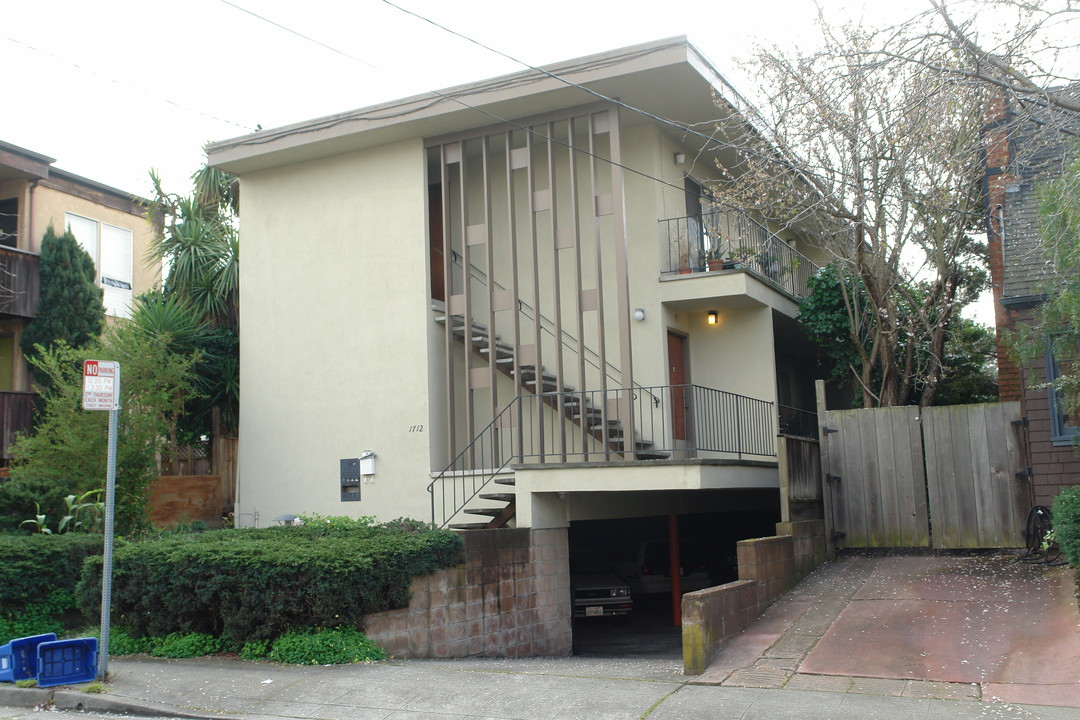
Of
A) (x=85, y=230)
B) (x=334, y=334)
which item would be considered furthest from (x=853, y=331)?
(x=85, y=230)

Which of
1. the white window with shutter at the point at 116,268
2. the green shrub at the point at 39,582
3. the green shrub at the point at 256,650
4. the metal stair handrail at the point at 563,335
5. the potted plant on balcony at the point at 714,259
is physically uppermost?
the white window with shutter at the point at 116,268

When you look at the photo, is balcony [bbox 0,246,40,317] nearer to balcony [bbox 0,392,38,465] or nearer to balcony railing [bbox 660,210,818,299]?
balcony [bbox 0,392,38,465]

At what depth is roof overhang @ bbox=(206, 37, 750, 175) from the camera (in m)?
13.8

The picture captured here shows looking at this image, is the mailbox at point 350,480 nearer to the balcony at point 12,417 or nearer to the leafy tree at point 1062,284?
the balcony at point 12,417

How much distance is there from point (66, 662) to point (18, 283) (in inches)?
534

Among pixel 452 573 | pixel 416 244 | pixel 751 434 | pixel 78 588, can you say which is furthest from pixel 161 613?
pixel 751 434

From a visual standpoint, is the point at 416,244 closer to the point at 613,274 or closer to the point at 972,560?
the point at 613,274

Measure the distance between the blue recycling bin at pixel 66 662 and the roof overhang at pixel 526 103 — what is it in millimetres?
9368

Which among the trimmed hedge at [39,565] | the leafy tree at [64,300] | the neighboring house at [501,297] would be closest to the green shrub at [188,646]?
the trimmed hedge at [39,565]

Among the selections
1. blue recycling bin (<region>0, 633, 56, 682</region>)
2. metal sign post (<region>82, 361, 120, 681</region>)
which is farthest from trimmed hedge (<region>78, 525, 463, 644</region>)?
blue recycling bin (<region>0, 633, 56, 682</region>)

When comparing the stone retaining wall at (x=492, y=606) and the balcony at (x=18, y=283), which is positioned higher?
the balcony at (x=18, y=283)

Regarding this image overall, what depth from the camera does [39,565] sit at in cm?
1067

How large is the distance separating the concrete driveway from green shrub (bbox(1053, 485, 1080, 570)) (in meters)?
0.55

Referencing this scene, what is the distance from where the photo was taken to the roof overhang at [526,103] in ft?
45.3
